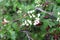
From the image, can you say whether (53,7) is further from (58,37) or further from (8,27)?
(8,27)

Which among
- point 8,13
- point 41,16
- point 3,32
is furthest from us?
point 8,13

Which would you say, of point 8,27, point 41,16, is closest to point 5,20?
point 8,27

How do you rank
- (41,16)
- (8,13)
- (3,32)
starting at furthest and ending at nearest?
1. (8,13)
2. (41,16)
3. (3,32)

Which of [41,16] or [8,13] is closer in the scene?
[41,16]

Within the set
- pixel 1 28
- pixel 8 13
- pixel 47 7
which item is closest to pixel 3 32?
pixel 1 28

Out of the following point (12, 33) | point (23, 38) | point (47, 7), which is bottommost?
point (23, 38)

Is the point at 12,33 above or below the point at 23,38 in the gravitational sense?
above
